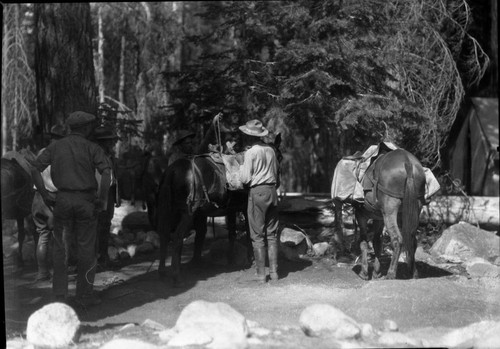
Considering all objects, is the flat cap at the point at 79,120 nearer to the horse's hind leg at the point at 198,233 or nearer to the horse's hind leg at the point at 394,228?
the horse's hind leg at the point at 198,233

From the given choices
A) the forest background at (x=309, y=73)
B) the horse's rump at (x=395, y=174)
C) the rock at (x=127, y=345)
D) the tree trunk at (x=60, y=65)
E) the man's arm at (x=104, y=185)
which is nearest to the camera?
the rock at (x=127, y=345)

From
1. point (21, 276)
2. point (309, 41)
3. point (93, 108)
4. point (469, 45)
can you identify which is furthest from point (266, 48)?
point (21, 276)

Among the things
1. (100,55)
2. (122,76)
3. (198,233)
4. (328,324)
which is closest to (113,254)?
(198,233)

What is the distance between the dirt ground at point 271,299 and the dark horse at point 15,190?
85 cm

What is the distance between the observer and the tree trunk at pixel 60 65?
1165 cm

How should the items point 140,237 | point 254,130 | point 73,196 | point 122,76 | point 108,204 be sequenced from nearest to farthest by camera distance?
point 73,196
point 254,130
point 108,204
point 140,237
point 122,76

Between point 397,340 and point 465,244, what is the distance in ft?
21.0

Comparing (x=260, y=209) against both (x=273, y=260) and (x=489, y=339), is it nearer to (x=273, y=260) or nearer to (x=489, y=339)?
(x=273, y=260)

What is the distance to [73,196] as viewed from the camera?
829 centimetres

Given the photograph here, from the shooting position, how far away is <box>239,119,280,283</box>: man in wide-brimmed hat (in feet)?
32.9

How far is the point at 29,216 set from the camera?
37.6 ft

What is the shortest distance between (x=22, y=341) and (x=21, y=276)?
135 inches

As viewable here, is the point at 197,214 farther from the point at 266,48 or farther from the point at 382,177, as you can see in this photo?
the point at 266,48

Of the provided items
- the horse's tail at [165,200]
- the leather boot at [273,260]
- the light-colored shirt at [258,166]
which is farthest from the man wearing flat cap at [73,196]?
the leather boot at [273,260]
